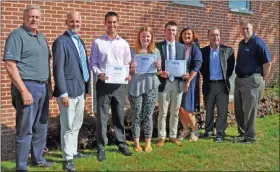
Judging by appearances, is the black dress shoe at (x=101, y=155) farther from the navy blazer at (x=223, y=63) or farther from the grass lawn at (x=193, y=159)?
the navy blazer at (x=223, y=63)

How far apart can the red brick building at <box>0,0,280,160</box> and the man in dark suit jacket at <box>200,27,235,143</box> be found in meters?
2.28

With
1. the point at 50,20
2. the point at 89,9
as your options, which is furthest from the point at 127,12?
the point at 50,20

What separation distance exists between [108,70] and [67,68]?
62 centimetres

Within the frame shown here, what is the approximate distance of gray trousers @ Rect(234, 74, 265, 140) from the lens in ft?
20.0

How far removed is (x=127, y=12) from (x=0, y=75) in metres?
3.13

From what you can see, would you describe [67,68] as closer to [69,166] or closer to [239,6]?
[69,166]

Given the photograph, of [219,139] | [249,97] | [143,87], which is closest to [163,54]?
[143,87]

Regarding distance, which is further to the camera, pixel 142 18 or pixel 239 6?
pixel 239 6

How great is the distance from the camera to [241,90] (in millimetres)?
6246

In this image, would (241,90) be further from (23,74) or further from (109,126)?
(23,74)

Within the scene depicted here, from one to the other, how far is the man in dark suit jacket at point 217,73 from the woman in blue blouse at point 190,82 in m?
0.24

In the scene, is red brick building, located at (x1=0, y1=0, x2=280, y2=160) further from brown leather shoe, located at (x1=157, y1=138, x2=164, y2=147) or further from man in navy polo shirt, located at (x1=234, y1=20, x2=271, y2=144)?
Result: man in navy polo shirt, located at (x1=234, y1=20, x2=271, y2=144)

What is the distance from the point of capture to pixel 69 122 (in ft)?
15.4

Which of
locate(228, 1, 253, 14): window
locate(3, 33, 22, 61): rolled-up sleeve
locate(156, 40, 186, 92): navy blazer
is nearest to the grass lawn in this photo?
locate(156, 40, 186, 92): navy blazer
